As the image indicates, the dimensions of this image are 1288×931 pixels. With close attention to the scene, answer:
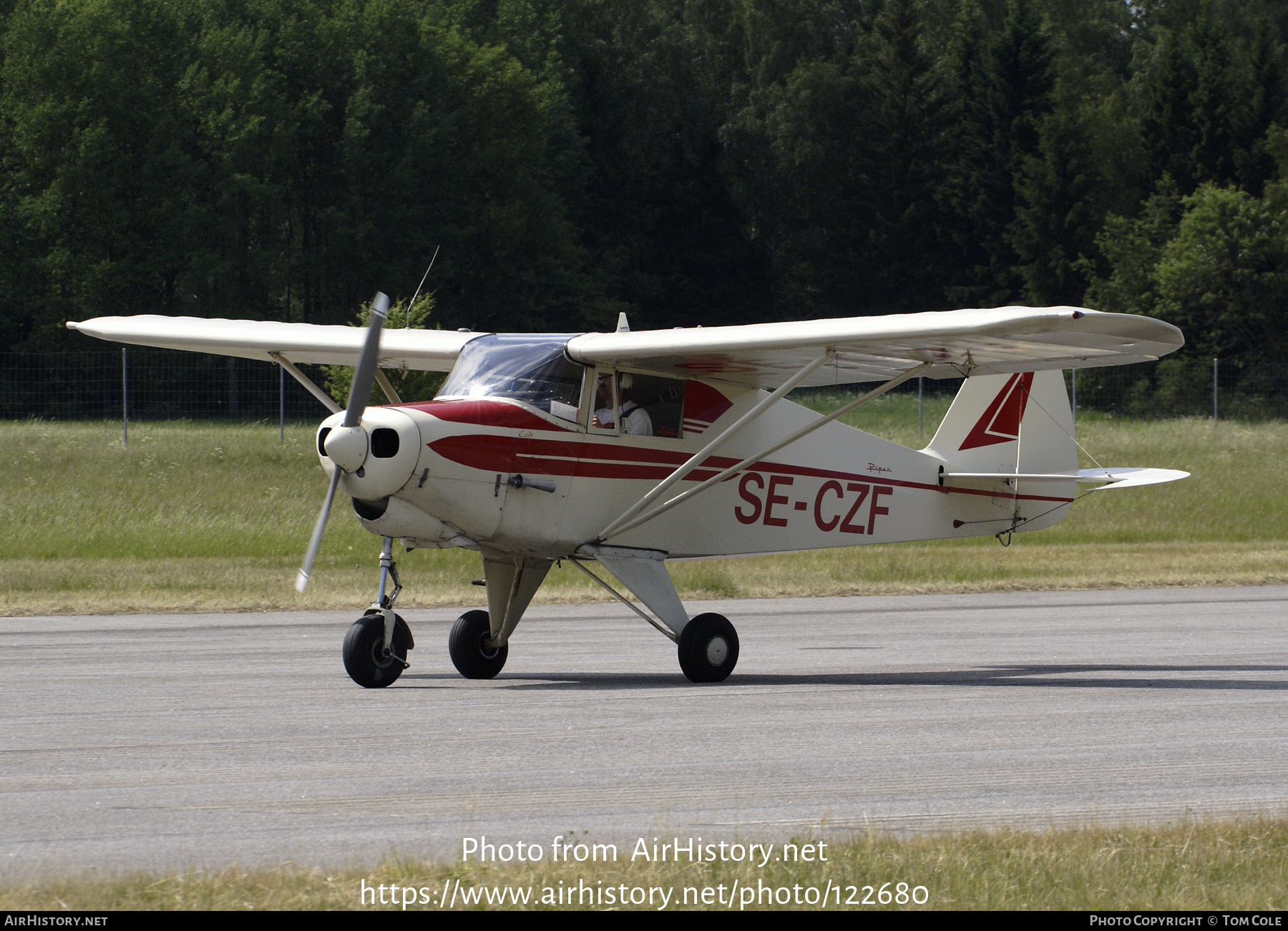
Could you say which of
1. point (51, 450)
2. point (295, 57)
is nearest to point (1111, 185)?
point (295, 57)

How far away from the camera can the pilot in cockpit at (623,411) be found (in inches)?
457

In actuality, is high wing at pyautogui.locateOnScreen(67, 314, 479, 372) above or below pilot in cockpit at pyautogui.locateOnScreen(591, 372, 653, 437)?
above

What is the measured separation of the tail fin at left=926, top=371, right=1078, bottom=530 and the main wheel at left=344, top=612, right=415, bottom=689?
5.96m

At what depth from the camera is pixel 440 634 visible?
1462cm

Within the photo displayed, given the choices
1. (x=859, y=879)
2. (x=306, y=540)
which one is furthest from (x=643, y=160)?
(x=859, y=879)

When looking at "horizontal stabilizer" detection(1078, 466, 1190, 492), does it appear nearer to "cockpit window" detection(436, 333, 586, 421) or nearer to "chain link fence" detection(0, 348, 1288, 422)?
"cockpit window" detection(436, 333, 586, 421)

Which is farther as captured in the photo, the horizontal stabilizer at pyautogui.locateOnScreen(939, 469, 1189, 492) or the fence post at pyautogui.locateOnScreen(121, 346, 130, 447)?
the fence post at pyautogui.locateOnScreen(121, 346, 130, 447)

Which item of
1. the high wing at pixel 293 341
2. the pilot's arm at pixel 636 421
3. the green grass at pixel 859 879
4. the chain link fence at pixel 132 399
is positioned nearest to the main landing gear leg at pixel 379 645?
the pilot's arm at pixel 636 421

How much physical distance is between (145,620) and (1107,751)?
10.7m

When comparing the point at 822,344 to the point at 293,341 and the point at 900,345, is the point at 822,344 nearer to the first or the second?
the point at 900,345

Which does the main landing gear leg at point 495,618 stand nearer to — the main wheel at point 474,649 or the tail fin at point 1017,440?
the main wheel at point 474,649

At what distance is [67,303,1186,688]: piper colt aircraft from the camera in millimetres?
10344

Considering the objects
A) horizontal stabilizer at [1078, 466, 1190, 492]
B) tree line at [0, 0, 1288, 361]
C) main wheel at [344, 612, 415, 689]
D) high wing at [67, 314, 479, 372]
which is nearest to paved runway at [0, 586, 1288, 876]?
main wheel at [344, 612, 415, 689]

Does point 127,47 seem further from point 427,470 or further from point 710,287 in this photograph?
point 427,470
